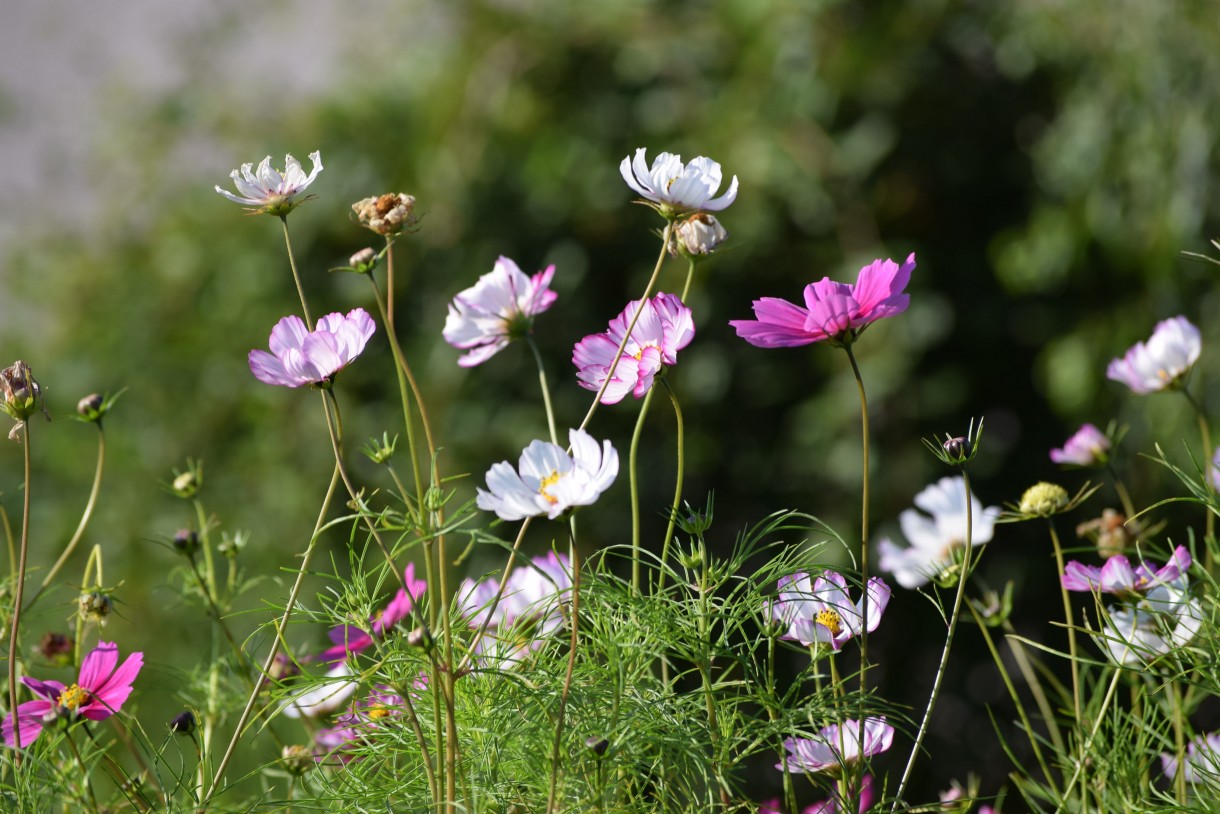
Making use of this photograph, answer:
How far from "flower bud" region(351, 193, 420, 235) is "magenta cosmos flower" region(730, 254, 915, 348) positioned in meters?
0.16

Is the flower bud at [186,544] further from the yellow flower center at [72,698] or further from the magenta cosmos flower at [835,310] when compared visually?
the magenta cosmos flower at [835,310]

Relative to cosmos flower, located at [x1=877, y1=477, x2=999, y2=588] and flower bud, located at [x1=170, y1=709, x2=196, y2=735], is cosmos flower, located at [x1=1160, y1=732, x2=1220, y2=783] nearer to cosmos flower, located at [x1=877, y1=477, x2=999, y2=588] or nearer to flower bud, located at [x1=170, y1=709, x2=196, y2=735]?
cosmos flower, located at [x1=877, y1=477, x2=999, y2=588]

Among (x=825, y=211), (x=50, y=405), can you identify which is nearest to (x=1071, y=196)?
(x=825, y=211)

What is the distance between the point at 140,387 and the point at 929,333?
1.44 metres

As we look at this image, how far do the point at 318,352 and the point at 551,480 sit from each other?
126mm

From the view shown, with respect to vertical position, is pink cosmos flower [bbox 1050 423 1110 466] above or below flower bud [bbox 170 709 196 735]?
above

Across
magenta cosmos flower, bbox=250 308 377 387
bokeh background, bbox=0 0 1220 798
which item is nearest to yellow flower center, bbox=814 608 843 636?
magenta cosmos flower, bbox=250 308 377 387

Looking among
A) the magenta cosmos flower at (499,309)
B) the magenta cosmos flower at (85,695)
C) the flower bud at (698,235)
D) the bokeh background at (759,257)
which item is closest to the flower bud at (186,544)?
the magenta cosmos flower at (85,695)

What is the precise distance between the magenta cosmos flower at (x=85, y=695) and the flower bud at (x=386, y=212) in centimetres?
24

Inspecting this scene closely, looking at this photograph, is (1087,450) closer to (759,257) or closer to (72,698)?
(72,698)

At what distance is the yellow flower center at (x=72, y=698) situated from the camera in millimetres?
586

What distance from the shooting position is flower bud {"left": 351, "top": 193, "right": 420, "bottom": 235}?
0.56 metres

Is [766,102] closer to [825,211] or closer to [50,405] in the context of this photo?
[825,211]

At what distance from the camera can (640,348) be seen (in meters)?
0.61
